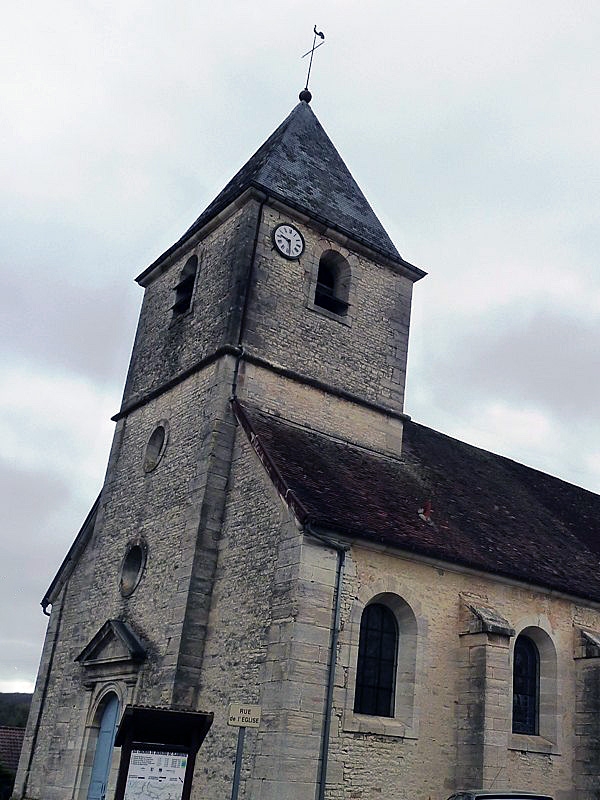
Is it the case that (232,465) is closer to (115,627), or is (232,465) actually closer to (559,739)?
(115,627)

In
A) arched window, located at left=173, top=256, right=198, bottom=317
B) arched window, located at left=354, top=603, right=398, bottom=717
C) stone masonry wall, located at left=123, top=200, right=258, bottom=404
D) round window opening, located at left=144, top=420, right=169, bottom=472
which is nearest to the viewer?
arched window, located at left=354, top=603, right=398, bottom=717

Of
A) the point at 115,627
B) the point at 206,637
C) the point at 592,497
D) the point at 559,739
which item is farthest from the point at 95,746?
the point at 592,497

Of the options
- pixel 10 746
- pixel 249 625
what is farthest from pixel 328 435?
pixel 10 746

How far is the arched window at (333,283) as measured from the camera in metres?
17.1

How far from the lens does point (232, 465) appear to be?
1391 cm

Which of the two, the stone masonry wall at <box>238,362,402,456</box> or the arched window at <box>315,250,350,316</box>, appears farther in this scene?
the arched window at <box>315,250,350,316</box>

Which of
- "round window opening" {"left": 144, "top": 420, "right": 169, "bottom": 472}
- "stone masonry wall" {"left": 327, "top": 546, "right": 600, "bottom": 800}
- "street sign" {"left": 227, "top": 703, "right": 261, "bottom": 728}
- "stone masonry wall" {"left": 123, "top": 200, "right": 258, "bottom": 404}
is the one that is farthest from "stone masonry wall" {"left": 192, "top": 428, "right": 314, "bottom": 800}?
"stone masonry wall" {"left": 123, "top": 200, "right": 258, "bottom": 404}

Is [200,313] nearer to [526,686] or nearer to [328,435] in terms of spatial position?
[328,435]

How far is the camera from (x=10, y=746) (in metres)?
19.8

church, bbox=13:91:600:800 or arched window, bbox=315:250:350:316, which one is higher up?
arched window, bbox=315:250:350:316

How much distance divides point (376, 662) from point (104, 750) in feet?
17.1

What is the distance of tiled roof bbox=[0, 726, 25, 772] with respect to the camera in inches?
755

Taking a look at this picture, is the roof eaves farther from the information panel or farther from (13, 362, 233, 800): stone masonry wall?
the information panel

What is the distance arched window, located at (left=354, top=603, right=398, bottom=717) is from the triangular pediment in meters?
3.62
